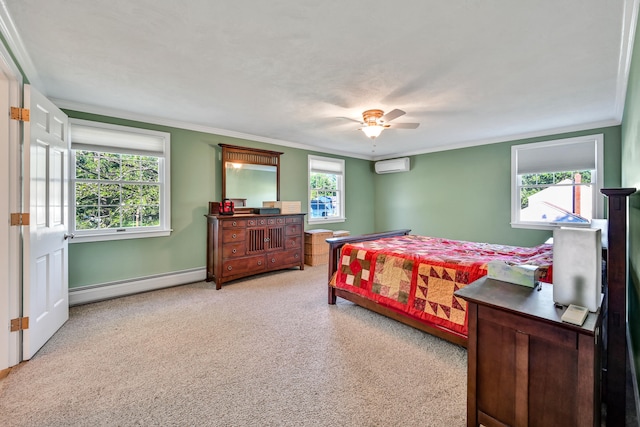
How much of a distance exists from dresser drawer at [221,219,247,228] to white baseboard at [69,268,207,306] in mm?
944

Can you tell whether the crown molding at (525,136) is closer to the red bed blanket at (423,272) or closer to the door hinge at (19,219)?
the red bed blanket at (423,272)

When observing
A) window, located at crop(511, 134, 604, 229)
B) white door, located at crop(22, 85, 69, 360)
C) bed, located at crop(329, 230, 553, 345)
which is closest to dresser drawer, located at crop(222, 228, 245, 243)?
bed, located at crop(329, 230, 553, 345)

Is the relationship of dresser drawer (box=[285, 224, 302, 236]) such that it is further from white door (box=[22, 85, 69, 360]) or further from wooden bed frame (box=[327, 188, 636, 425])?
wooden bed frame (box=[327, 188, 636, 425])

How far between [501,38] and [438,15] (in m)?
0.60

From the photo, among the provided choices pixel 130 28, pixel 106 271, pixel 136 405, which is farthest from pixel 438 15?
pixel 106 271

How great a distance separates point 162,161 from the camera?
4.05 metres

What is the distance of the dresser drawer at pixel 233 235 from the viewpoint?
4.08m

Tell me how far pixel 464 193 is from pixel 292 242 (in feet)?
11.5

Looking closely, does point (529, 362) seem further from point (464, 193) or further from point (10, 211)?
point (464, 193)

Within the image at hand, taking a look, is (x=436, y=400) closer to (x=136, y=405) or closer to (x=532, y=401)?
(x=532, y=401)

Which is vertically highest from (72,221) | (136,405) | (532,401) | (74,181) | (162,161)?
(162,161)

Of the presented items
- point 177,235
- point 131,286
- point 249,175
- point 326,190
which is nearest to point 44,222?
point 131,286

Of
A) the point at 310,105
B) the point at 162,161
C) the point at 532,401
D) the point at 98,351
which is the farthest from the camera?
the point at 162,161

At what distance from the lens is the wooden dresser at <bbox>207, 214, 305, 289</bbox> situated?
407cm
